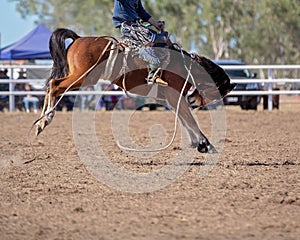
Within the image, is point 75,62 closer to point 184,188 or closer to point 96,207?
point 184,188

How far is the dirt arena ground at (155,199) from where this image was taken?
4.77m

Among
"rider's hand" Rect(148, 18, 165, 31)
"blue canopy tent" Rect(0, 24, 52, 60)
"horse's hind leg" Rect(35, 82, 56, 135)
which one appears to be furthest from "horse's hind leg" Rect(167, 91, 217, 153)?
"blue canopy tent" Rect(0, 24, 52, 60)

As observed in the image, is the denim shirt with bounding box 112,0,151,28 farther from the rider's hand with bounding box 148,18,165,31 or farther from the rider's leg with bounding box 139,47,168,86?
the rider's leg with bounding box 139,47,168,86

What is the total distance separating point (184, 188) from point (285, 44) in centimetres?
6539

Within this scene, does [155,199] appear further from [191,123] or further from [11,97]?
[11,97]

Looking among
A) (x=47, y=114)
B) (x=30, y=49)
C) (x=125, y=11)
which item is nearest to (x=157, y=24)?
(x=125, y=11)

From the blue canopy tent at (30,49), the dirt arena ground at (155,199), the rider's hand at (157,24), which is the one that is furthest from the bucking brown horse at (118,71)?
the blue canopy tent at (30,49)

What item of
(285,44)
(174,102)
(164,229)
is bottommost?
(164,229)

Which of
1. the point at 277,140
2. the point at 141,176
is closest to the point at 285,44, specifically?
the point at 277,140

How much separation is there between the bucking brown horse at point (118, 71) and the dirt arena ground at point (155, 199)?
698mm

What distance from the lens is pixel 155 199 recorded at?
5926 millimetres

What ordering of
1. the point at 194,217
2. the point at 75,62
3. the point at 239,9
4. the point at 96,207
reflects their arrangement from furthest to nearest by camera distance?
the point at 239,9, the point at 75,62, the point at 96,207, the point at 194,217

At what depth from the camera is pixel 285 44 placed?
69750mm

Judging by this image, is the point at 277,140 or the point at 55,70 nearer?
the point at 55,70
